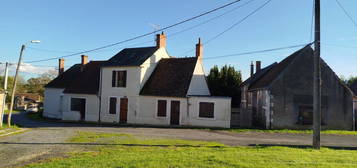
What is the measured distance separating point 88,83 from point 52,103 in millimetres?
7853

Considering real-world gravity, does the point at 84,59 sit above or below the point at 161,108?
above

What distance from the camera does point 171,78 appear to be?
77.0ft

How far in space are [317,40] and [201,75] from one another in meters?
13.7

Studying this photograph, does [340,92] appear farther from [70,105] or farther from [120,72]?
[70,105]

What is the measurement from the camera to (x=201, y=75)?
24.0 metres

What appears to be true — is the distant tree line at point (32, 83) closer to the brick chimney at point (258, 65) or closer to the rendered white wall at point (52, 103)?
the rendered white wall at point (52, 103)

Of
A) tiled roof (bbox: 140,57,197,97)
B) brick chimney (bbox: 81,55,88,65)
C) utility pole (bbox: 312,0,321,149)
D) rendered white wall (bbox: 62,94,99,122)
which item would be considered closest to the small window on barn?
tiled roof (bbox: 140,57,197,97)

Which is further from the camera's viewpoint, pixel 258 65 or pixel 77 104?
pixel 258 65

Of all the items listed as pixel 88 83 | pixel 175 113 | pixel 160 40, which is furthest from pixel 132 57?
pixel 175 113

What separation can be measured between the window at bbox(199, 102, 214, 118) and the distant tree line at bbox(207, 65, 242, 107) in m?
12.0

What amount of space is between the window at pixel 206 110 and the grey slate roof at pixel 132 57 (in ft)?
23.7

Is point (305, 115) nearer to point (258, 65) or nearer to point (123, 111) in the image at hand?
point (123, 111)

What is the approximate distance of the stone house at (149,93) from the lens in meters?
21.0

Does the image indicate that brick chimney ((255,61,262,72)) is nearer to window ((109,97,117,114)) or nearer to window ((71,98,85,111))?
window ((109,97,117,114))
